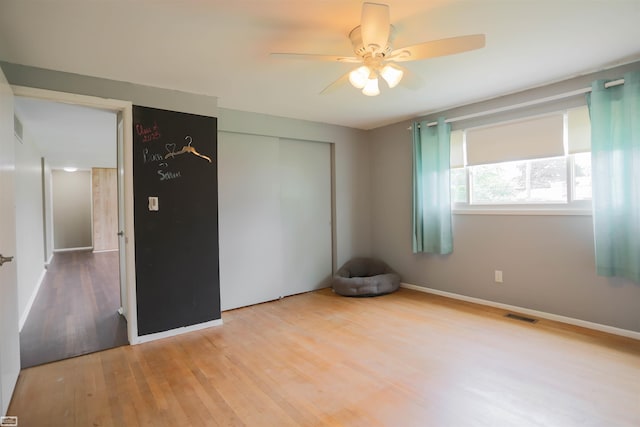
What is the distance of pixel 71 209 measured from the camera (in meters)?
8.86

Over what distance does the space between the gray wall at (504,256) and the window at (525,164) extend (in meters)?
0.19

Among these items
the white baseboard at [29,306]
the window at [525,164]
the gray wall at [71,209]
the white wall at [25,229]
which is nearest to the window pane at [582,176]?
the window at [525,164]

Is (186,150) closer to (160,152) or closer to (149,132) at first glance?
(160,152)

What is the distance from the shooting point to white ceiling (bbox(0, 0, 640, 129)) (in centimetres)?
188

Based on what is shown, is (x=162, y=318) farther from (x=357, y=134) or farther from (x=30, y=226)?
(x=357, y=134)

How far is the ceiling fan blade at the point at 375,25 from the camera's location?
64.1 inches

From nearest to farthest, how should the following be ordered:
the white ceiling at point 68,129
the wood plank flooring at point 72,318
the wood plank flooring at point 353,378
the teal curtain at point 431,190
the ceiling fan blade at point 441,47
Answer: the ceiling fan blade at point 441,47 → the wood plank flooring at point 353,378 → the wood plank flooring at point 72,318 → the white ceiling at point 68,129 → the teal curtain at point 431,190

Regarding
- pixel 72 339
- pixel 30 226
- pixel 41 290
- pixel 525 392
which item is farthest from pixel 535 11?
pixel 41 290

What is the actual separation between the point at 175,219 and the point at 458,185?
10.7 feet

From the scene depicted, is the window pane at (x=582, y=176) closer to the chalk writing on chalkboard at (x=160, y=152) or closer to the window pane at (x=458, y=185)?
the window pane at (x=458, y=185)

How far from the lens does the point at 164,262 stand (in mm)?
3053

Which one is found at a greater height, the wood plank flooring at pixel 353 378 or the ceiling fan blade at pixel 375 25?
the ceiling fan blade at pixel 375 25

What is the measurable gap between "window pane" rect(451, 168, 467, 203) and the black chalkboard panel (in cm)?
285

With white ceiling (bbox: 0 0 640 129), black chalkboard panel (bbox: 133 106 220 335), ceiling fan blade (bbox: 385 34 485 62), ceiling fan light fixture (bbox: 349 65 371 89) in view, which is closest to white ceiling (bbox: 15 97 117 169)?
black chalkboard panel (bbox: 133 106 220 335)
